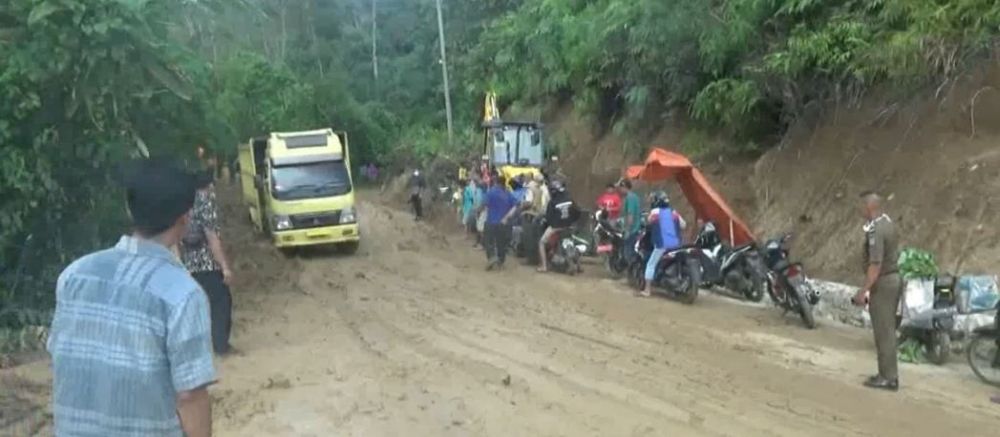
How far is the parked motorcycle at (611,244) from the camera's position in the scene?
17.1m

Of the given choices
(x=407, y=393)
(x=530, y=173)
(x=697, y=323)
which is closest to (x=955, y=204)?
(x=697, y=323)

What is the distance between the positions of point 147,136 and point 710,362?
779cm

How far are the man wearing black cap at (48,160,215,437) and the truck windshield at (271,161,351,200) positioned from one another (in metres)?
18.8

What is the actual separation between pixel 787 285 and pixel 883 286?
3.52 metres

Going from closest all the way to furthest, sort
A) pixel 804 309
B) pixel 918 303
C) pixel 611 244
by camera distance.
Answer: pixel 918 303 → pixel 804 309 → pixel 611 244

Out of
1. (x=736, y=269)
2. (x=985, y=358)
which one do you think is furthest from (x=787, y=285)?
(x=985, y=358)

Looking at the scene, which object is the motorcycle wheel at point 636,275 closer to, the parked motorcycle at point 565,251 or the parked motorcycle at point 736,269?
the parked motorcycle at point 736,269

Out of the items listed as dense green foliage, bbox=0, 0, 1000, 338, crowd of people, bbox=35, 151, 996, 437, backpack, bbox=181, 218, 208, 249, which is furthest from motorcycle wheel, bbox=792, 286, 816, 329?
crowd of people, bbox=35, 151, 996, 437

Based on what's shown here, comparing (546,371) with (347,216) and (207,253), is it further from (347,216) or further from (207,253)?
(347,216)

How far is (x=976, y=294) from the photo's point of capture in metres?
9.73

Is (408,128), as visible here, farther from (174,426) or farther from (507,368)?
(174,426)

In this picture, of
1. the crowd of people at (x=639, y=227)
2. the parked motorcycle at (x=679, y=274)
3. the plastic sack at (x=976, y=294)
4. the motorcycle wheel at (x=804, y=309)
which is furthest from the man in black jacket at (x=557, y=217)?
the plastic sack at (x=976, y=294)

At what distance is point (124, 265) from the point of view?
Answer: 10.4ft

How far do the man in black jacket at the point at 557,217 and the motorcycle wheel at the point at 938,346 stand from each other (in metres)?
8.42
